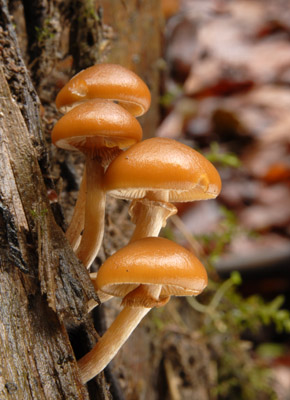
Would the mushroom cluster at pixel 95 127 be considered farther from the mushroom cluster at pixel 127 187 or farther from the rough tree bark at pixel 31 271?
the rough tree bark at pixel 31 271

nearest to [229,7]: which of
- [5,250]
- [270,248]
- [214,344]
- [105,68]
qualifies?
[270,248]

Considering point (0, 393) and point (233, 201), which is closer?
point (0, 393)

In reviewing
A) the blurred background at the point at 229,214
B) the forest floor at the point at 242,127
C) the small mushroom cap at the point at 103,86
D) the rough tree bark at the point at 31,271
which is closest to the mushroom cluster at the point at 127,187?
the small mushroom cap at the point at 103,86

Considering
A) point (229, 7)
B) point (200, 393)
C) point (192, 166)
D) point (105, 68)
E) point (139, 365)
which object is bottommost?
point (200, 393)

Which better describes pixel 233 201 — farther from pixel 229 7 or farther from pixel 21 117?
pixel 229 7

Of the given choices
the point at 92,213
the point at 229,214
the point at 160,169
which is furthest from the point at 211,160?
the point at 160,169
